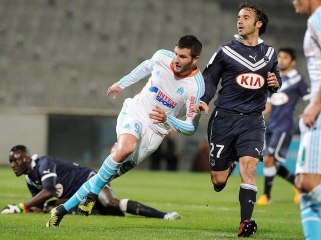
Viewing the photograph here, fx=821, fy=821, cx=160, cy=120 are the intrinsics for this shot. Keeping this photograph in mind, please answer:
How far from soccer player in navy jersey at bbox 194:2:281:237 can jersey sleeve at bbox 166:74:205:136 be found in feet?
0.23

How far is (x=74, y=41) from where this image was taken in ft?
91.5

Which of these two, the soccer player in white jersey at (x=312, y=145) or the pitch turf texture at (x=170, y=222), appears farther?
the pitch turf texture at (x=170, y=222)

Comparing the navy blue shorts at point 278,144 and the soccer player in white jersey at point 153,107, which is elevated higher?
the soccer player in white jersey at point 153,107

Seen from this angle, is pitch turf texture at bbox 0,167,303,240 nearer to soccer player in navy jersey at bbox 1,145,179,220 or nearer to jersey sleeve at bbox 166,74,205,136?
soccer player in navy jersey at bbox 1,145,179,220

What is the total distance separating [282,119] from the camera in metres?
13.6

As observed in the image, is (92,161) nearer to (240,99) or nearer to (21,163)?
(21,163)

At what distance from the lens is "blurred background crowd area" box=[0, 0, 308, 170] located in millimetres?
24953

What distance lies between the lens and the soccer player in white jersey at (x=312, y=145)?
534 centimetres

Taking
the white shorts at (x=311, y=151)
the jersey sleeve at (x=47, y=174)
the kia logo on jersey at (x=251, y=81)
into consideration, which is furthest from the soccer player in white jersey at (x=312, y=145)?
the jersey sleeve at (x=47, y=174)

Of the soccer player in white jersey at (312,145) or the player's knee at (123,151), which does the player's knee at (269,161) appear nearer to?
the player's knee at (123,151)

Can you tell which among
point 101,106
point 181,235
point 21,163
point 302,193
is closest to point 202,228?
point 181,235

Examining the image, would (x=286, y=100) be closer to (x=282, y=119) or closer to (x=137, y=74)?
(x=282, y=119)

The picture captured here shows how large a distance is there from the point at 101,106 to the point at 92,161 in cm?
264

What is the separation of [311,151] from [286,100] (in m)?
8.24
